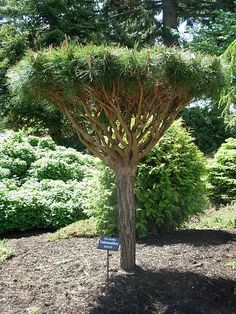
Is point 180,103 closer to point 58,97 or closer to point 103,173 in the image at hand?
point 58,97

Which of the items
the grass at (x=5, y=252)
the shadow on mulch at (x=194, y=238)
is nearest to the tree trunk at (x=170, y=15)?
the shadow on mulch at (x=194, y=238)

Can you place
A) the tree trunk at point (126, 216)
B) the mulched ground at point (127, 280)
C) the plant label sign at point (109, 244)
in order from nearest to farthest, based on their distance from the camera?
the mulched ground at point (127, 280) < the plant label sign at point (109, 244) < the tree trunk at point (126, 216)

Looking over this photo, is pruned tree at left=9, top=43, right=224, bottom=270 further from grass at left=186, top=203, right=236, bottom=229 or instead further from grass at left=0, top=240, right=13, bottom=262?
grass at left=186, top=203, right=236, bottom=229

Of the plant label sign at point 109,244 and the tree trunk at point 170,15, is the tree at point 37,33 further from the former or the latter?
the plant label sign at point 109,244

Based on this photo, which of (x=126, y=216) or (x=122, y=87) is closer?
(x=122, y=87)

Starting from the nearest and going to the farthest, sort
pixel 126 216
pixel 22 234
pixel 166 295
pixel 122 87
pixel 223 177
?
pixel 122 87, pixel 166 295, pixel 126 216, pixel 22 234, pixel 223 177

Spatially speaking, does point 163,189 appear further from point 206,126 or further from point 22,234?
point 206,126

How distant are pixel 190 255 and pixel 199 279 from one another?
0.60 m

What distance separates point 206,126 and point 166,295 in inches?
470

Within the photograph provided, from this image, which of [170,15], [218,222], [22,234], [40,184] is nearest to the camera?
[218,222]

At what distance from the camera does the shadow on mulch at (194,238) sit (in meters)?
5.12

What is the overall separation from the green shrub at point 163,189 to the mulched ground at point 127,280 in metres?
0.43

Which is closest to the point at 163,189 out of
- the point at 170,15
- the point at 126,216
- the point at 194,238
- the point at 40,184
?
the point at 194,238

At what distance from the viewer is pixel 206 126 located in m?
15.3
